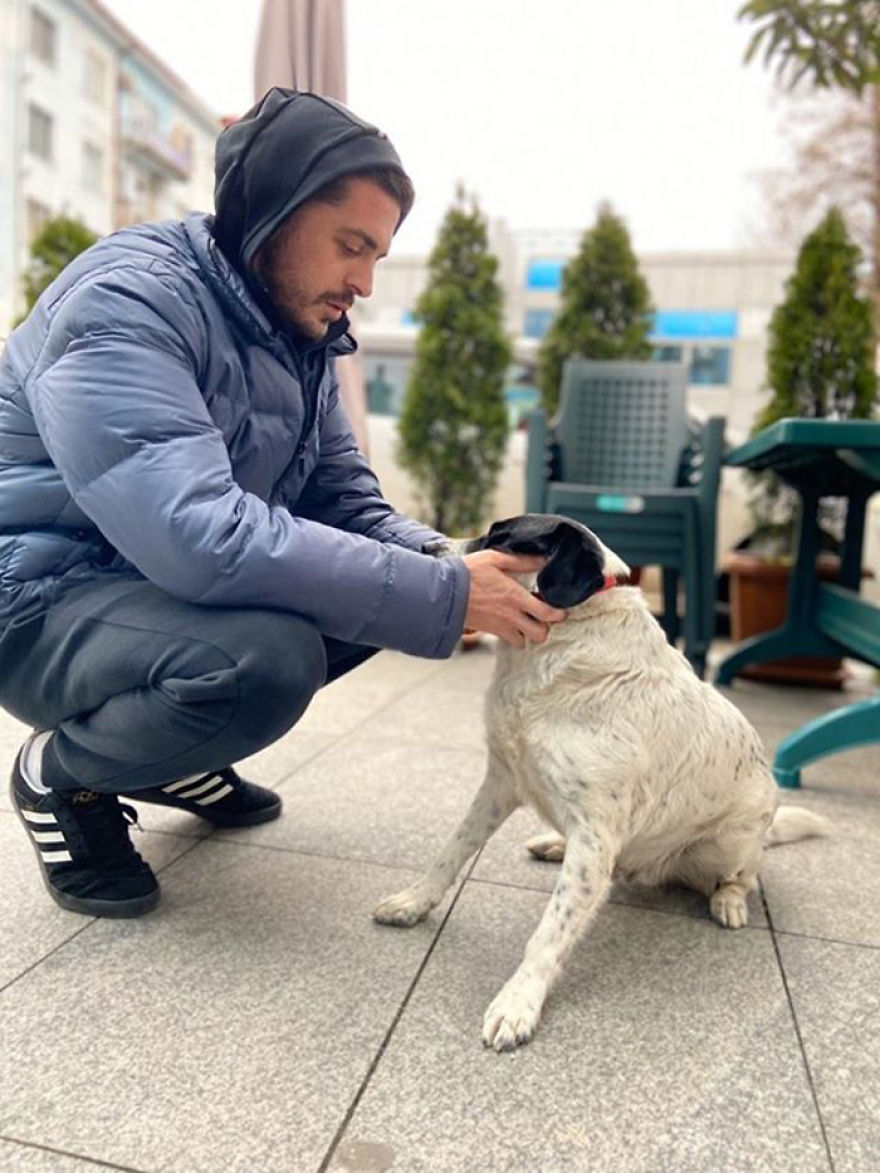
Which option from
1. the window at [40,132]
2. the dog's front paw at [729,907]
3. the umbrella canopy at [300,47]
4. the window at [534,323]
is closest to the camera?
the dog's front paw at [729,907]

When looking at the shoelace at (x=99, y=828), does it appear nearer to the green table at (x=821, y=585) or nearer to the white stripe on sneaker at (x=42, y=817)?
the white stripe on sneaker at (x=42, y=817)

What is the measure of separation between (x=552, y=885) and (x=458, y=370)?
138 inches

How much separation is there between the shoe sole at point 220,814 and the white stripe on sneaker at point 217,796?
0.02m

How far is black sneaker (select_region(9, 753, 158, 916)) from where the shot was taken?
1.46m

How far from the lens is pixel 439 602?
50.5 inches

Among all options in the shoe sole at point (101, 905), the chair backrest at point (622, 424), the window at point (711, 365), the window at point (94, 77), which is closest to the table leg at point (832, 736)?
the shoe sole at point (101, 905)

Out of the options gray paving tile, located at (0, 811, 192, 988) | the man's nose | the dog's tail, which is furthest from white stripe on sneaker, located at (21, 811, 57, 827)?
the dog's tail

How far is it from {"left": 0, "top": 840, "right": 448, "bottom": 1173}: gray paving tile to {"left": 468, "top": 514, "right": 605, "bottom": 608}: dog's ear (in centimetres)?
64

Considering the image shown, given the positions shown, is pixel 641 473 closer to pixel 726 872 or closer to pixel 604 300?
pixel 604 300

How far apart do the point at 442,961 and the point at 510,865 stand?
432 mm

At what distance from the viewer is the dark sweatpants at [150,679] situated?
1.31 m

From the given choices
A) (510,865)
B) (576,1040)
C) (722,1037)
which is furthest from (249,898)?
(722,1037)

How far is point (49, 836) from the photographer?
1501 mm

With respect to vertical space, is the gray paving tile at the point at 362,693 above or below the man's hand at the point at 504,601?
below
